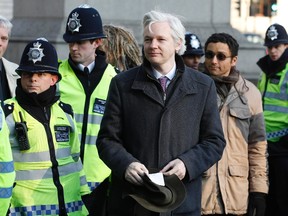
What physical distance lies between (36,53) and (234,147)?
1601 millimetres

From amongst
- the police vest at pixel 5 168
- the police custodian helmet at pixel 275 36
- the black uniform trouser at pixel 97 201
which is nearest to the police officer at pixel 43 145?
the black uniform trouser at pixel 97 201

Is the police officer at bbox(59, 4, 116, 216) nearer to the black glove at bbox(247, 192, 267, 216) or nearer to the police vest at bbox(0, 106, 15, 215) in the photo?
the black glove at bbox(247, 192, 267, 216)

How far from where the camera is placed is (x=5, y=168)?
6.21 meters

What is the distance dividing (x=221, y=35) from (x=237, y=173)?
1095mm

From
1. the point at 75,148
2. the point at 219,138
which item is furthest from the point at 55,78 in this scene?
the point at 219,138

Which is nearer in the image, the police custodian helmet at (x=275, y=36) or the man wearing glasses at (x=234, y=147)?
the man wearing glasses at (x=234, y=147)

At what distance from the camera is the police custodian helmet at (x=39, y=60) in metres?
7.70

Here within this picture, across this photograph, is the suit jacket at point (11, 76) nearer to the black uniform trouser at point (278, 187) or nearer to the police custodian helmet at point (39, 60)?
the police custodian helmet at point (39, 60)

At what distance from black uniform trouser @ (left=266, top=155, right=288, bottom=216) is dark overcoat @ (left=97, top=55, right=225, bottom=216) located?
13.3ft

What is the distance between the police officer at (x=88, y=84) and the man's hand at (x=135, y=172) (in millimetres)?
1722

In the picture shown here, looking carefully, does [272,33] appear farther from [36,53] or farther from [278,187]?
[36,53]

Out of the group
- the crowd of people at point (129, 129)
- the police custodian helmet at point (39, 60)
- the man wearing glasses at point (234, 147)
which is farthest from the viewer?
the man wearing glasses at point (234, 147)

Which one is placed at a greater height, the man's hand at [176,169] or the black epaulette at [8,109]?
the black epaulette at [8,109]

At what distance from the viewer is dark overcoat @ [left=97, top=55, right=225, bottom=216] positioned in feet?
21.6
